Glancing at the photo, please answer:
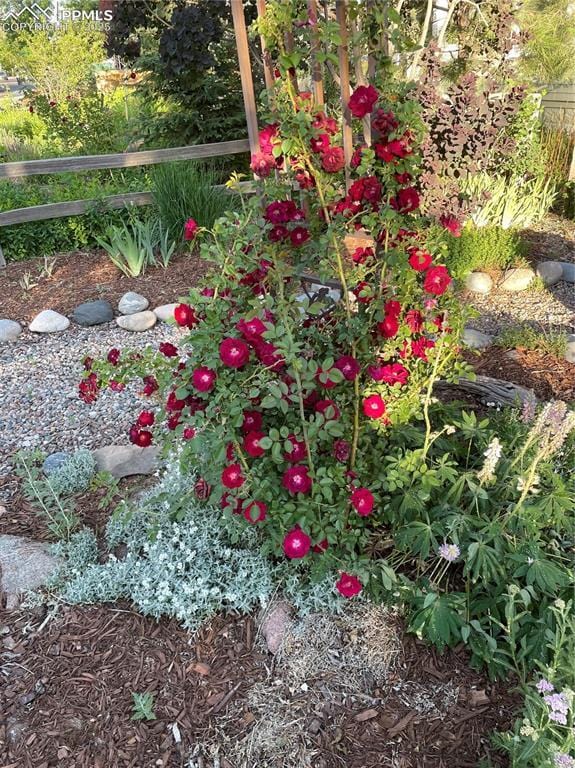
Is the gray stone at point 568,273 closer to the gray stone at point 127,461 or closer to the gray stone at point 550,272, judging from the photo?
the gray stone at point 550,272

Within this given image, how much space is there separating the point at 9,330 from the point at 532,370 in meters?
3.29

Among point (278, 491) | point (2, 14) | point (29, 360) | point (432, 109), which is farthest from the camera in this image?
point (2, 14)

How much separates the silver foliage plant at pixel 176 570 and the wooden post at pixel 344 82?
1244mm

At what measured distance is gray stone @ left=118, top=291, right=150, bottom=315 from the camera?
4398mm

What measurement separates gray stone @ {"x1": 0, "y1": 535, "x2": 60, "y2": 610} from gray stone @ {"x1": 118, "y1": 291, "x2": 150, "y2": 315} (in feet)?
7.96

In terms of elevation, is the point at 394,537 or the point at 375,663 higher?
the point at 394,537

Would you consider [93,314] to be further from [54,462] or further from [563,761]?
[563,761]

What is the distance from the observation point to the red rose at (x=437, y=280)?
1.76m

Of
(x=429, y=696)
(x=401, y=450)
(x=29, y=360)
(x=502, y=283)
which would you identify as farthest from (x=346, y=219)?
(x=502, y=283)

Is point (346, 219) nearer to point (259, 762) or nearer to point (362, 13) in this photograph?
point (362, 13)

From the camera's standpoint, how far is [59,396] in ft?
11.5

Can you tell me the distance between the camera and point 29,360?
3.90 meters

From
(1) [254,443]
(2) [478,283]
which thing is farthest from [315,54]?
(2) [478,283]

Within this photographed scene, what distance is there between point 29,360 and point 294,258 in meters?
2.59
